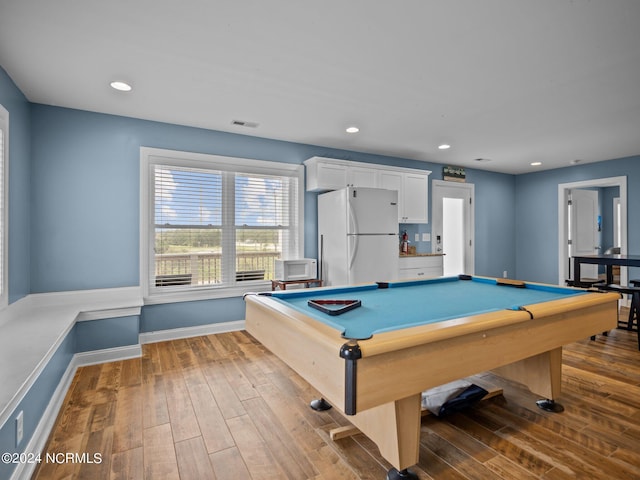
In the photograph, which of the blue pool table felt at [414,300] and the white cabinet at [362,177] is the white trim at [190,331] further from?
the white cabinet at [362,177]

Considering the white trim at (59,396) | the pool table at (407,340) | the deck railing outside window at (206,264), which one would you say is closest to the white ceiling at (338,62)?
the deck railing outside window at (206,264)

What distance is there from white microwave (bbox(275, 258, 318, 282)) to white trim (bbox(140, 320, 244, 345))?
30.9 inches

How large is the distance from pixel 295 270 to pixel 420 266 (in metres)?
2.06

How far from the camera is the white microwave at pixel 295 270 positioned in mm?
3986

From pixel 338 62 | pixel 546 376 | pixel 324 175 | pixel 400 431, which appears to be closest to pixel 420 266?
pixel 324 175

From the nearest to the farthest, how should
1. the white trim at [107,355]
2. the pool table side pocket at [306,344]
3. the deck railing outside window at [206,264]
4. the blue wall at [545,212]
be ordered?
the pool table side pocket at [306,344], the white trim at [107,355], the deck railing outside window at [206,264], the blue wall at [545,212]

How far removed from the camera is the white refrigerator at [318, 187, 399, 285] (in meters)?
4.07

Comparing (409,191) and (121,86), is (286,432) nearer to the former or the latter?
(121,86)

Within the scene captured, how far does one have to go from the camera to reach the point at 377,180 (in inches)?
189

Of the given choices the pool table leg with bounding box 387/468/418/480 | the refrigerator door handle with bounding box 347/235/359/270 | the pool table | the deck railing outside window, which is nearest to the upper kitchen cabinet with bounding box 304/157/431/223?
the refrigerator door handle with bounding box 347/235/359/270

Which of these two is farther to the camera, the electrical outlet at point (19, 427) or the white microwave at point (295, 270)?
the white microwave at point (295, 270)

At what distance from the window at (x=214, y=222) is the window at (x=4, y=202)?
3.74 feet

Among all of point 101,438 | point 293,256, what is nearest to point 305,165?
point 293,256

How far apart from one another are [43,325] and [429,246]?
518 centimetres
